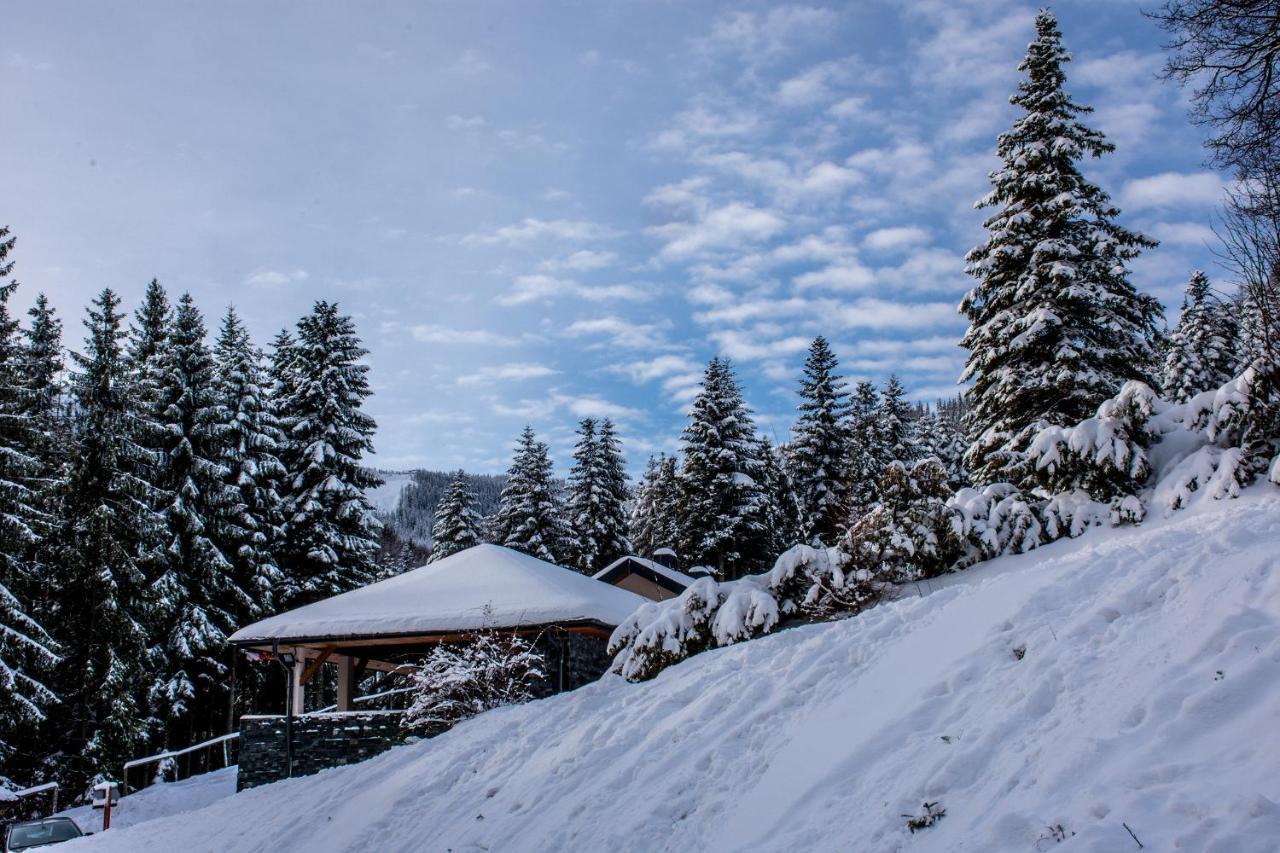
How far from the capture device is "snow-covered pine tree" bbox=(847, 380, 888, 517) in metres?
30.9

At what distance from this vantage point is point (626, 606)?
18.2 metres

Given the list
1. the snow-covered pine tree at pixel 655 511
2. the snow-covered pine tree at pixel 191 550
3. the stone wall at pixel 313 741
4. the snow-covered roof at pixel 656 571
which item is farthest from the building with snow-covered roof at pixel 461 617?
the snow-covered pine tree at pixel 655 511

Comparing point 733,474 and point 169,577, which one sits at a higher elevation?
point 733,474

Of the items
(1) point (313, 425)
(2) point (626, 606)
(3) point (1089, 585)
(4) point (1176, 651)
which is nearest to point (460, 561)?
(2) point (626, 606)

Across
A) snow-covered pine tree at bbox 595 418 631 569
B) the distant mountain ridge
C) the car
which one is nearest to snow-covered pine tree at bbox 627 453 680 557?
snow-covered pine tree at bbox 595 418 631 569

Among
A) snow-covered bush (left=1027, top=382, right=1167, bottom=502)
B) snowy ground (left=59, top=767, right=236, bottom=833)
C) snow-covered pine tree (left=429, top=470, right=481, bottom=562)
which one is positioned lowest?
snowy ground (left=59, top=767, right=236, bottom=833)

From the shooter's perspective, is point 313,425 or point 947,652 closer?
point 947,652

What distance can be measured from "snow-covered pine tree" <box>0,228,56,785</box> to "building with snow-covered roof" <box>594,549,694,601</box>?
15905mm

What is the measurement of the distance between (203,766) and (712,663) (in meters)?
21.9

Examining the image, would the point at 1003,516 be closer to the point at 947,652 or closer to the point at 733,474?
the point at 947,652

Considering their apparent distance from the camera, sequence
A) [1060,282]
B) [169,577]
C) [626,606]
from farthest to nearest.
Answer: [169,577] → [626,606] → [1060,282]

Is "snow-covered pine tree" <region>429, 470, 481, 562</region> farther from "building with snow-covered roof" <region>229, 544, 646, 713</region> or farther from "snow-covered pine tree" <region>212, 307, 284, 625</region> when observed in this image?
"building with snow-covered roof" <region>229, 544, 646, 713</region>

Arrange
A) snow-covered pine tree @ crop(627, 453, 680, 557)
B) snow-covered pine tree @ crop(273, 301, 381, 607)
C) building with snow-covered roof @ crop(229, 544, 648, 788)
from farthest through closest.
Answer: snow-covered pine tree @ crop(627, 453, 680, 557)
snow-covered pine tree @ crop(273, 301, 381, 607)
building with snow-covered roof @ crop(229, 544, 648, 788)

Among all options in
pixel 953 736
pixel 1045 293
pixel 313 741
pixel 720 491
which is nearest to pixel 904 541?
pixel 953 736
